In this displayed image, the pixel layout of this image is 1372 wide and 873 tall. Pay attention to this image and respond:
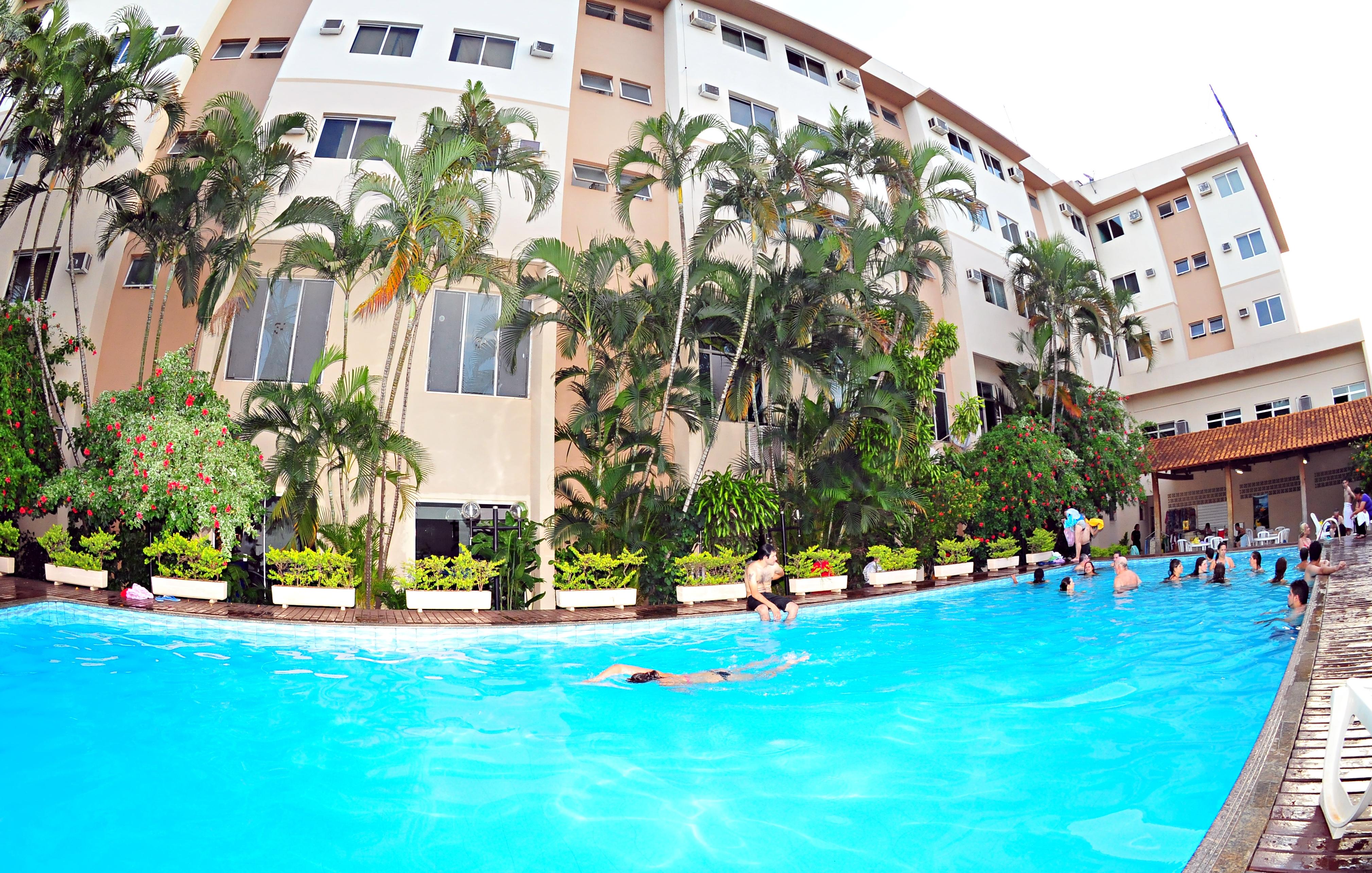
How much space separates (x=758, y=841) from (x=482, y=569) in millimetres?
8853

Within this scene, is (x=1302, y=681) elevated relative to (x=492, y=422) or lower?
lower

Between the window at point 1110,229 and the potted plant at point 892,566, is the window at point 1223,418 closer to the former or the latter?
the window at point 1110,229

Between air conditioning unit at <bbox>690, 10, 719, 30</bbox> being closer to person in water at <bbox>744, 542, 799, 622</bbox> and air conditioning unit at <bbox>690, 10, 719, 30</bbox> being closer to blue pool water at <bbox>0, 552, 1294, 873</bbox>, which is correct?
person in water at <bbox>744, 542, 799, 622</bbox>

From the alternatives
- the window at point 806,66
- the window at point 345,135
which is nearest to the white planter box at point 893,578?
the window at point 345,135

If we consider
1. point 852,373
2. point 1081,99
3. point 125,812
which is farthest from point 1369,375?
point 125,812

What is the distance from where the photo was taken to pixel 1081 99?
23641 millimetres

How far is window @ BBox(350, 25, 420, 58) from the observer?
1808cm

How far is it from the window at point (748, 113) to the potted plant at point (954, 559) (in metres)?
11.2

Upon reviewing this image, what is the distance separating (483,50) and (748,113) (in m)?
6.74

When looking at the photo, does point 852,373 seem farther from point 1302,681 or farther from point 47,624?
point 47,624

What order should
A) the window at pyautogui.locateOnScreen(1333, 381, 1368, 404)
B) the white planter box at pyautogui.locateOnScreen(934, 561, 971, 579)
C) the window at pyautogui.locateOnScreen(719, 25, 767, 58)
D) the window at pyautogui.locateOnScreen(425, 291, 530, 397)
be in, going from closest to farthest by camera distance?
1. the window at pyautogui.locateOnScreen(425, 291, 530, 397)
2. the white planter box at pyautogui.locateOnScreen(934, 561, 971, 579)
3. the window at pyautogui.locateOnScreen(719, 25, 767, 58)
4. the window at pyautogui.locateOnScreen(1333, 381, 1368, 404)

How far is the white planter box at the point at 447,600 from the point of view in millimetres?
12586

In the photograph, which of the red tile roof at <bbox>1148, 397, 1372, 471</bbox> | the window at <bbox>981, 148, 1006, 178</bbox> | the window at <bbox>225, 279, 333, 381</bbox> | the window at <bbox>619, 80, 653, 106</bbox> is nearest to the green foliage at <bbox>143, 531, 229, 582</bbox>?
the window at <bbox>225, 279, 333, 381</bbox>

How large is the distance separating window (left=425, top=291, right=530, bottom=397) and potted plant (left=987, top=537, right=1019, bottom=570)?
37.6 ft
